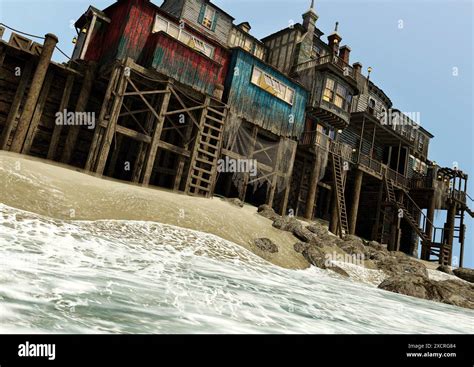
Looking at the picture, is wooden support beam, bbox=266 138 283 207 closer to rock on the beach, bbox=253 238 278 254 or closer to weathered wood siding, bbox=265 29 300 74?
rock on the beach, bbox=253 238 278 254

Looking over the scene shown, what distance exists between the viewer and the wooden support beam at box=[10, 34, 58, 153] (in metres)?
13.3

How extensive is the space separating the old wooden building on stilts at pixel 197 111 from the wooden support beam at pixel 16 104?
0.04m

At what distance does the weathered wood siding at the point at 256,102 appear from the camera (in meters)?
17.6

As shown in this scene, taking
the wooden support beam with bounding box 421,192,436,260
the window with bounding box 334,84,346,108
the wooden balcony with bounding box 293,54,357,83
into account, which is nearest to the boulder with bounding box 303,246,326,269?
the window with bounding box 334,84,346,108

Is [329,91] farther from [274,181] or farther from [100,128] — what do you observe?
[100,128]

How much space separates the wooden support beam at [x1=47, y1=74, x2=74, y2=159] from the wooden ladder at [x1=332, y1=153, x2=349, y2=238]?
546 inches

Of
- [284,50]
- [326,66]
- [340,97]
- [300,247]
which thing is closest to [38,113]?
[300,247]

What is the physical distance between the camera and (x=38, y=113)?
46.7 feet

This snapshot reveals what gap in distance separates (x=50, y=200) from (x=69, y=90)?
31.0 feet

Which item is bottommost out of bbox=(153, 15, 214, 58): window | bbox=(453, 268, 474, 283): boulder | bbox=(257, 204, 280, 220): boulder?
bbox=(453, 268, 474, 283): boulder

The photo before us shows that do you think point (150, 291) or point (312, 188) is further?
point (312, 188)

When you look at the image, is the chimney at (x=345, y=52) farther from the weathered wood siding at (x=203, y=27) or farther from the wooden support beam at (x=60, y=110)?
the wooden support beam at (x=60, y=110)

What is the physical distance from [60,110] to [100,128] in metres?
3.26
